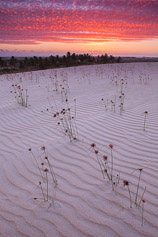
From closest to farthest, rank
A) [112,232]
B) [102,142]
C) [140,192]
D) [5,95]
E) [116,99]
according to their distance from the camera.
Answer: [112,232], [140,192], [102,142], [116,99], [5,95]

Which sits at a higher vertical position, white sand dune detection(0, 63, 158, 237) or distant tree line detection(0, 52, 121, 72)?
distant tree line detection(0, 52, 121, 72)

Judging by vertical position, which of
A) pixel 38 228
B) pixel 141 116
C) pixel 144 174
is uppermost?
pixel 141 116

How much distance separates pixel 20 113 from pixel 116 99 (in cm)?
331

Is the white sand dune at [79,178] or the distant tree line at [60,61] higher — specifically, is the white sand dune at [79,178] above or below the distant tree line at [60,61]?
below

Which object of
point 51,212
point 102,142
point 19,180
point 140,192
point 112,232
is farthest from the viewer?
point 102,142

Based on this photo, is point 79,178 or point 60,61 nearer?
point 79,178

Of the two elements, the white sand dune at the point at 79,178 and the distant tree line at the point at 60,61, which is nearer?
the white sand dune at the point at 79,178

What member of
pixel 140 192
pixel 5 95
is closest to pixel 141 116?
pixel 140 192

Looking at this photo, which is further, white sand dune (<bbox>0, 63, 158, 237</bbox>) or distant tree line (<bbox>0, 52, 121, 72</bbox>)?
distant tree line (<bbox>0, 52, 121, 72</bbox>)

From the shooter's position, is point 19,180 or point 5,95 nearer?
point 19,180

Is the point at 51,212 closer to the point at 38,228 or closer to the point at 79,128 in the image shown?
the point at 38,228

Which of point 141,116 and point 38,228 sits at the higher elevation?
point 141,116

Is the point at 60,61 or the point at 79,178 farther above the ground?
the point at 60,61

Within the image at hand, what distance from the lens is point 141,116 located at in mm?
4652
